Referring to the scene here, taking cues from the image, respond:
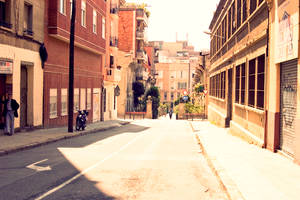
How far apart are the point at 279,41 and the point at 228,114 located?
50.3 feet

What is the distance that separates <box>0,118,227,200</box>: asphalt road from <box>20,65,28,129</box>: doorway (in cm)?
665

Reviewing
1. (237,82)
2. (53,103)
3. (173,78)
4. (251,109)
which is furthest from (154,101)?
(251,109)

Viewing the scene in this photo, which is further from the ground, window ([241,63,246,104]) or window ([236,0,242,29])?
window ([236,0,242,29])

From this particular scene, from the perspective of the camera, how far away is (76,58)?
28109 mm

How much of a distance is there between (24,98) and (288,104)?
43.6 feet

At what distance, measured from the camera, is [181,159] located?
472 inches

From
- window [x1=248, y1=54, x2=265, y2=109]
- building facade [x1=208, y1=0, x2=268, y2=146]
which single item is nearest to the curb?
building facade [x1=208, y1=0, x2=268, y2=146]

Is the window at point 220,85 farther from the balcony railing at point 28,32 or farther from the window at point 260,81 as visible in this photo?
the balcony railing at point 28,32

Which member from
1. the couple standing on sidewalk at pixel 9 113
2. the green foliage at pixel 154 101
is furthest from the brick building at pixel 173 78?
the couple standing on sidewalk at pixel 9 113

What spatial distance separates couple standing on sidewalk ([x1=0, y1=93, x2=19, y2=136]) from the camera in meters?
16.3

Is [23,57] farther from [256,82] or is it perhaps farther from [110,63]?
[110,63]

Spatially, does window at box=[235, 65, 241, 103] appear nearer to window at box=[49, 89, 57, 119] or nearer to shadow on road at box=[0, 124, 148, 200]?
window at box=[49, 89, 57, 119]

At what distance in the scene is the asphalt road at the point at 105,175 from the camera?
727cm

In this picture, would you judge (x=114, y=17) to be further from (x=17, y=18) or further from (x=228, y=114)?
(x=17, y=18)
